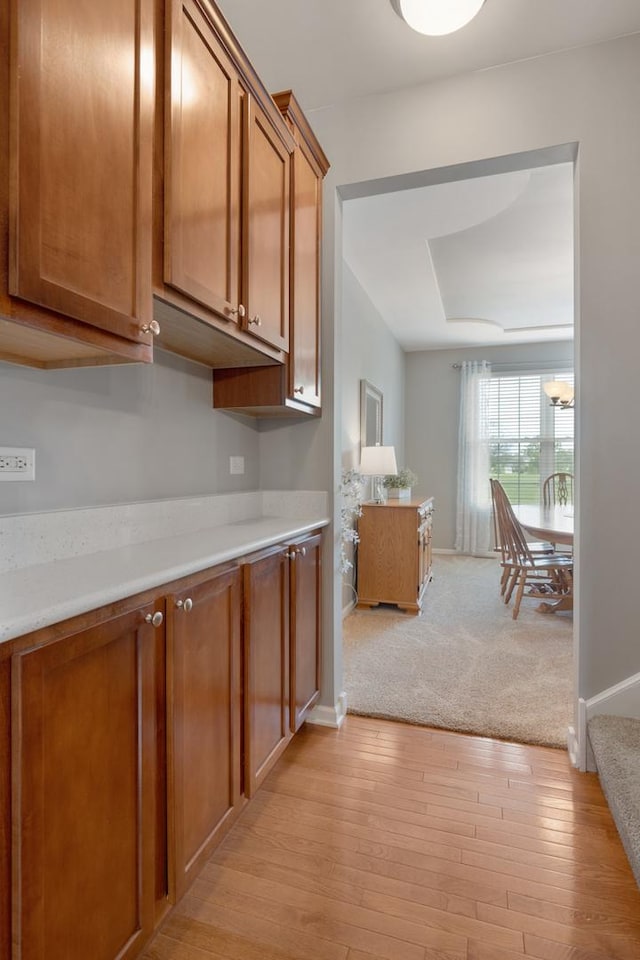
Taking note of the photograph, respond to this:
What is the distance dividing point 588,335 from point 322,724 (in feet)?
6.77

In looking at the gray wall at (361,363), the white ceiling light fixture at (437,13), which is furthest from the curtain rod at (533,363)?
the white ceiling light fixture at (437,13)

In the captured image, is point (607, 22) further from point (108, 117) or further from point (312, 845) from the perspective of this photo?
point (312, 845)

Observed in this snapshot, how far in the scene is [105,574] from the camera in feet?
3.61

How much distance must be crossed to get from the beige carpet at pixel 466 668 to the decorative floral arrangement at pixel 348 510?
1.91ft

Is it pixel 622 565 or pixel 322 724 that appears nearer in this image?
pixel 622 565

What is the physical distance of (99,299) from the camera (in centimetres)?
105

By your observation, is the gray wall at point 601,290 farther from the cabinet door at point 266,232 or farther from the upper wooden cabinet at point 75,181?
the upper wooden cabinet at point 75,181

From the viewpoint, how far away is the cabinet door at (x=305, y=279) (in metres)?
2.04

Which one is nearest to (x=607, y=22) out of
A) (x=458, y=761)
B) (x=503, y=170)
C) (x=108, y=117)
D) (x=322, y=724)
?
(x=503, y=170)

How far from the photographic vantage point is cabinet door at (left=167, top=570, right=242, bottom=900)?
118 cm

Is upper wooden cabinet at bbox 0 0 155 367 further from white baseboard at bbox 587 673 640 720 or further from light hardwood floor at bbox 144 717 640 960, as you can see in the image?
white baseboard at bbox 587 673 640 720

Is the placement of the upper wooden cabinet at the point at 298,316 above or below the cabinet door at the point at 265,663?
above

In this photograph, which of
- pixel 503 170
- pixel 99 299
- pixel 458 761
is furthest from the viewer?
pixel 503 170

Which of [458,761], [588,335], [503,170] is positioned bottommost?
[458,761]
